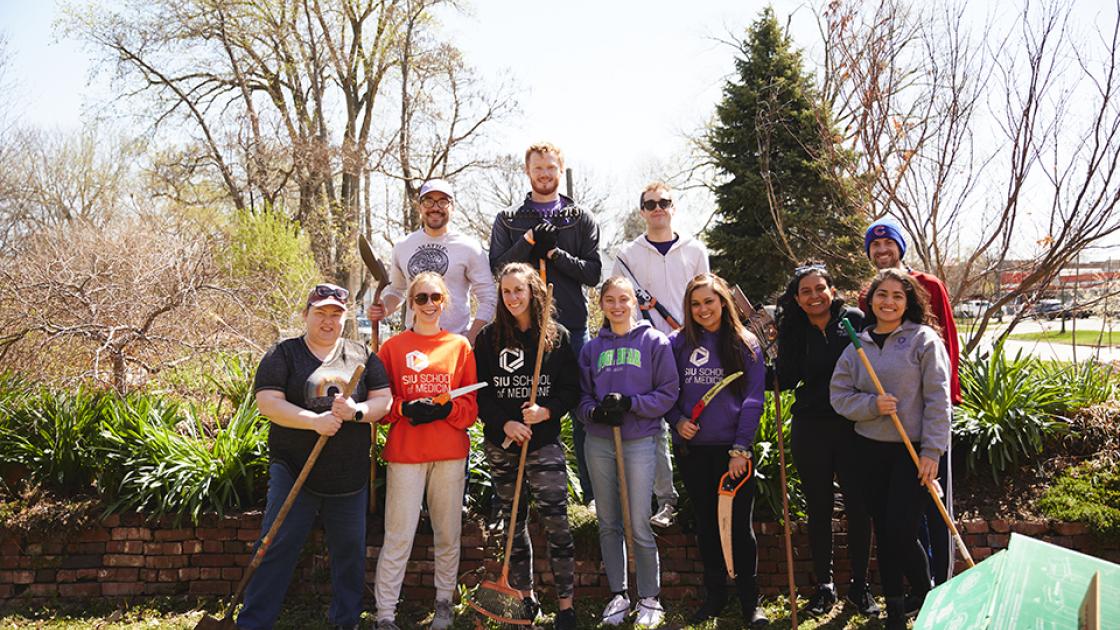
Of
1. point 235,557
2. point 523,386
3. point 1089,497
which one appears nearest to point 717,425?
point 523,386

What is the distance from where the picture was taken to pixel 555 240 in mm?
4684

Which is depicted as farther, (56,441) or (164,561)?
(56,441)

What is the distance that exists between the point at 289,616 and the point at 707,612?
2.43 metres

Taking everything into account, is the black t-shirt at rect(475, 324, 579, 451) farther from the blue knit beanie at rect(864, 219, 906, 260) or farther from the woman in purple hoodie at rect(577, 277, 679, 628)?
the blue knit beanie at rect(864, 219, 906, 260)

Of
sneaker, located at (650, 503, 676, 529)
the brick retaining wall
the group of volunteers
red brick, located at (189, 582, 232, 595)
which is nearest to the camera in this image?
the group of volunteers

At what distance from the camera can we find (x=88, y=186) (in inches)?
1147

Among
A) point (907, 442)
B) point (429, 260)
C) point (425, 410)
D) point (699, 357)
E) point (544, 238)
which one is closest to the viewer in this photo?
point (907, 442)

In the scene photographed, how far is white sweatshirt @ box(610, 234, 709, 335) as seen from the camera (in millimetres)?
4801

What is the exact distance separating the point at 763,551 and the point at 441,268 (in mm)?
2645

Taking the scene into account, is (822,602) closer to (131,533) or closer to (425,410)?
(425,410)

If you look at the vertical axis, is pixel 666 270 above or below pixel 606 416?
above

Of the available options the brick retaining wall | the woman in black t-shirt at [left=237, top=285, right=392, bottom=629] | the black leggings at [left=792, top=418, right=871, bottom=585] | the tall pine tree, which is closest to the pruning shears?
the black leggings at [left=792, top=418, right=871, bottom=585]

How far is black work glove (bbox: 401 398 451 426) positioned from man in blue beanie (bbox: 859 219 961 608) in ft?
7.71

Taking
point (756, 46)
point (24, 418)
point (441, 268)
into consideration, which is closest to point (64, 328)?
A: point (24, 418)
